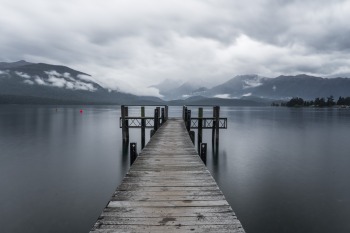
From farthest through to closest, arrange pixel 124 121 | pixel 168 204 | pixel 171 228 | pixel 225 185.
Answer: pixel 124 121 < pixel 225 185 < pixel 168 204 < pixel 171 228

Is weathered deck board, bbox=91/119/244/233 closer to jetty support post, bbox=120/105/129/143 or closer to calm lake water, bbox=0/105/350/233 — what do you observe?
calm lake water, bbox=0/105/350/233

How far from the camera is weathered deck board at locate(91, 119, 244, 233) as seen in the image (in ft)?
16.5

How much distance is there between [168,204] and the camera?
6.02m

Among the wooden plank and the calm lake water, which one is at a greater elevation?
the wooden plank

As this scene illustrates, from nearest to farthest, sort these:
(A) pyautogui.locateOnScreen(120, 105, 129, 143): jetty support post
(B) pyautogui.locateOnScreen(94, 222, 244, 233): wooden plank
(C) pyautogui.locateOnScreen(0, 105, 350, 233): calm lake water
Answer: (B) pyautogui.locateOnScreen(94, 222, 244, 233): wooden plank, (C) pyautogui.locateOnScreen(0, 105, 350, 233): calm lake water, (A) pyautogui.locateOnScreen(120, 105, 129, 143): jetty support post

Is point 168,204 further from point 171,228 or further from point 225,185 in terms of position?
point 225,185

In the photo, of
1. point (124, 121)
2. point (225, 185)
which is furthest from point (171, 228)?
point (124, 121)

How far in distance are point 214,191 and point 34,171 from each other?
1746cm

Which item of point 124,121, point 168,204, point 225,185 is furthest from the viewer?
point 124,121

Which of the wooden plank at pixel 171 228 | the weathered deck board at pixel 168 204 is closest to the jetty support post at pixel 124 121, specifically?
the weathered deck board at pixel 168 204

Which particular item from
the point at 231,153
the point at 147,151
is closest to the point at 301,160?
the point at 231,153

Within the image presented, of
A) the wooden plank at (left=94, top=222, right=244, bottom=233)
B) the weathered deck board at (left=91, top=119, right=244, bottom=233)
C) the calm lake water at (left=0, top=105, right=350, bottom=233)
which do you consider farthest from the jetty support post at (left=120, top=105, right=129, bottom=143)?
the wooden plank at (left=94, top=222, right=244, bottom=233)

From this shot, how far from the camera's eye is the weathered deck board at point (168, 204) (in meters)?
5.03

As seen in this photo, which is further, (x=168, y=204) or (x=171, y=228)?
(x=168, y=204)
